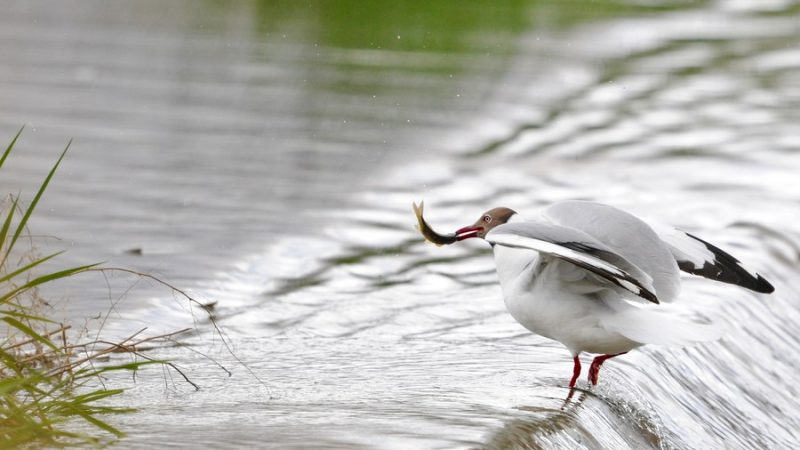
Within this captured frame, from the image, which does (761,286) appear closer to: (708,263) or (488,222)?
(708,263)

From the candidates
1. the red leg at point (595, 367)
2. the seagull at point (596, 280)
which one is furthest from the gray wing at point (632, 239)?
the red leg at point (595, 367)

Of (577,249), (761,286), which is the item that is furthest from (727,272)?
(577,249)

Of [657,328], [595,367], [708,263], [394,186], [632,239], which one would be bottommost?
[394,186]

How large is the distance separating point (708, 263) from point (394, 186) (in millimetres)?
4699

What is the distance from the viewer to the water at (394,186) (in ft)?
18.1

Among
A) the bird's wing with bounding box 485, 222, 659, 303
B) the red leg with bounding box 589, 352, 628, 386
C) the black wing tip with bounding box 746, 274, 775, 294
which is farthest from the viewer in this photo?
the black wing tip with bounding box 746, 274, 775, 294

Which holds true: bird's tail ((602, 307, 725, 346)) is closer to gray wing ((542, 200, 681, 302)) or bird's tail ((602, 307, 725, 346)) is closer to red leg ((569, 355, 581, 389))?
gray wing ((542, 200, 681, 302))

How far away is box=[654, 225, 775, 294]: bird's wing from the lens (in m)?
5.79

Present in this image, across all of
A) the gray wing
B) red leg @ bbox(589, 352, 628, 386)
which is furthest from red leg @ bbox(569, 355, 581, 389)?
the gray wing

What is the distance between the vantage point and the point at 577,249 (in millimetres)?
5082

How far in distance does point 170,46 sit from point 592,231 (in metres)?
9.71

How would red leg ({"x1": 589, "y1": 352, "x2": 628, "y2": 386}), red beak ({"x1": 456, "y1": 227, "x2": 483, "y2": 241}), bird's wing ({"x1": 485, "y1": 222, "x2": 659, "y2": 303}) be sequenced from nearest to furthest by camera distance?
bird's wing ({"x1": 485, "y1": 222, "x2": 659, "y2": 303}) < red leg ({"x1": 589, "y1": 352, "x2": 628, "y2": 386}) < red beak ({"x1": 456, "y1": 227, "x2": 483, "y2": 241})

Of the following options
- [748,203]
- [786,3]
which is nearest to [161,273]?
[748,203]

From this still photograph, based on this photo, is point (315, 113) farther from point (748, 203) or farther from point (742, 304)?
point (742, 304)
